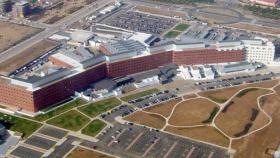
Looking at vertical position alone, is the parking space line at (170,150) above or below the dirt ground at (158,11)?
below

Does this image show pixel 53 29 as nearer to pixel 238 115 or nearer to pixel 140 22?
pixel 140 22

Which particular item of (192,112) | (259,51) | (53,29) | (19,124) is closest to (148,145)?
(192,112)

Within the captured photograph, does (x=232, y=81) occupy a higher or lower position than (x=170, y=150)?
higher

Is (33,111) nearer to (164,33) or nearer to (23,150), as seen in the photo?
(23,150)

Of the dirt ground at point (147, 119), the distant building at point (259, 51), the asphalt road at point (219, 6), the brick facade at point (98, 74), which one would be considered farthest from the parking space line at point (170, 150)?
the asphalt road at point (219, 6)

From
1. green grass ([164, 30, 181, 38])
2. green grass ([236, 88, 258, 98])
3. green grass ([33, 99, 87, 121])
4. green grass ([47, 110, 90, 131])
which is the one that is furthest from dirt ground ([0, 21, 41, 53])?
green grass ([236, 88, 258, 98])

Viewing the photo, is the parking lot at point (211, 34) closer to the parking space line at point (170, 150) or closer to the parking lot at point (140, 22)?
the parking lot at point (140, 22)
